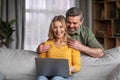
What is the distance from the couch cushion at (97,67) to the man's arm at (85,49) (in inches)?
2.2

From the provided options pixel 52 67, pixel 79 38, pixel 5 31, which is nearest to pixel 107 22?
pixel 5 31

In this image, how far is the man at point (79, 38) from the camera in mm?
2223

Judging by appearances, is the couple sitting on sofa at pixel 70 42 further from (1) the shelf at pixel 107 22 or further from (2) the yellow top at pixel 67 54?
(1) the shelf at pixel 107 22

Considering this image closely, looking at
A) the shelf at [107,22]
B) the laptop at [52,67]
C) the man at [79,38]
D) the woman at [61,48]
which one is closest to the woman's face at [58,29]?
the woman at [61,48]

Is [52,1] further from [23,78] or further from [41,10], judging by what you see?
[23,78]

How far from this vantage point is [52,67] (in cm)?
202

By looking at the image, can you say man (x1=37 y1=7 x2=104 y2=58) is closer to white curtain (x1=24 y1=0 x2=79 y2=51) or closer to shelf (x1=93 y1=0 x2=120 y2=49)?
shelf (x1=93 y1=0 x2=120 y2=49)

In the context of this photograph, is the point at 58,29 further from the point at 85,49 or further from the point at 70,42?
the point at 85,49

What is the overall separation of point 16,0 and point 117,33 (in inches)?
68.9

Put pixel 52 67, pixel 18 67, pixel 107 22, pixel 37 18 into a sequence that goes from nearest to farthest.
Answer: pixel 52 67, pixel 18 67, pixel 37 18, pixel 107 22

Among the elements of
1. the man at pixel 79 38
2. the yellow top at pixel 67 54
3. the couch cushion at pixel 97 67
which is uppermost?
the man at pixel 79 38

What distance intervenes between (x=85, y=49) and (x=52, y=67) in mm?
379

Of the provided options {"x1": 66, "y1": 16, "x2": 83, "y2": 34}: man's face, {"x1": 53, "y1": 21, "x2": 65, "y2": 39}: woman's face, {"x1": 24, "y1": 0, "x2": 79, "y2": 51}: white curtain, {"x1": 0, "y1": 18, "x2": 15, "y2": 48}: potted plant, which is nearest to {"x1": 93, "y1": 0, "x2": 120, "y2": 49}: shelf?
{"x1": 24, "y1": 0, "x2": 79, "y2": 51}: white curtain

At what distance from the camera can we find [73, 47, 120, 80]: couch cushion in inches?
89.1
